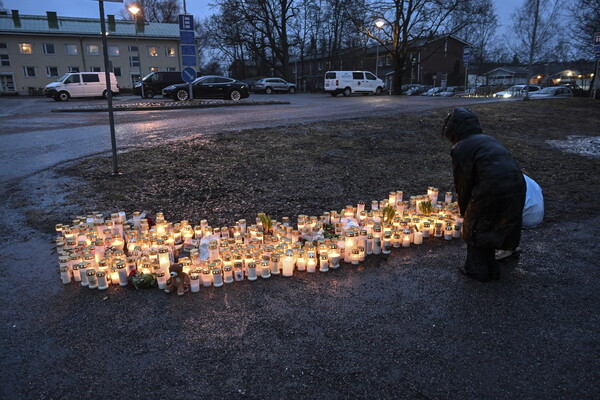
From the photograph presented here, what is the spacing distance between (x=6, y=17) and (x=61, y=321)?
59.1 m

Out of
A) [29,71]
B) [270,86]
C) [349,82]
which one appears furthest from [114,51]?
[349,82]

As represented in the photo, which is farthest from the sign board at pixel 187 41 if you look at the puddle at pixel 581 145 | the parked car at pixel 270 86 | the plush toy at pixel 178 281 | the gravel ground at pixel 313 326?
the parked car at pixel 270 86

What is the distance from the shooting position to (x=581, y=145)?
10703mm

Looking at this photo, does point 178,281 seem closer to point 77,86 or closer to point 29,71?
point 77,86

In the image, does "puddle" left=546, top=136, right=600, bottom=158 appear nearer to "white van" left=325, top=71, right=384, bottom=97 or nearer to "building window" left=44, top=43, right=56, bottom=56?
"white van" left=325, top=71, right=384, bottom=97

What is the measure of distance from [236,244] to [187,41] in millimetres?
16016

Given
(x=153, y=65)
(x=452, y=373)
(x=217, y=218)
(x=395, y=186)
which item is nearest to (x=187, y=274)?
(x=217, y=218)

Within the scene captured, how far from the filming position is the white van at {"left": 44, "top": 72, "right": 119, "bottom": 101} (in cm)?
2825

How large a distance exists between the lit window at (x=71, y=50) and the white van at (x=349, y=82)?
3512 cm

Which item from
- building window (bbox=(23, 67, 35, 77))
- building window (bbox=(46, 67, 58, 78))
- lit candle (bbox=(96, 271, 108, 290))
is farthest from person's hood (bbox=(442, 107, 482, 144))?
building window (bbox=(23, 67, 35, 77))

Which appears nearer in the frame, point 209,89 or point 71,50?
point 209,89

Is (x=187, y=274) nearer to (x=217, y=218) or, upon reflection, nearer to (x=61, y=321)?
(x=61, y=321)

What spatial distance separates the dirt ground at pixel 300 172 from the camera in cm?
621

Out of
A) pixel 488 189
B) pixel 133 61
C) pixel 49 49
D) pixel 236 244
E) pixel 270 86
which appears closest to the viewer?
pixel 488 189
